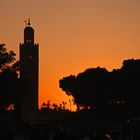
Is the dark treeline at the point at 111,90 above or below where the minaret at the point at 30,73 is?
below

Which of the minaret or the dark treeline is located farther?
the minaret

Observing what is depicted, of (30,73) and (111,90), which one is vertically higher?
(30,73)

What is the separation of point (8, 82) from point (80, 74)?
96.8 ft

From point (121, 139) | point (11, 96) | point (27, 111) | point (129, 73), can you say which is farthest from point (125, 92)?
point (27, 111)

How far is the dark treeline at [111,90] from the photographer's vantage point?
86156mm

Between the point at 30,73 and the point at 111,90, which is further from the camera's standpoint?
the point at 30,73

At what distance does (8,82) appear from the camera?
74.4 m

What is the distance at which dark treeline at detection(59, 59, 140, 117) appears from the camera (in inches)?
3392

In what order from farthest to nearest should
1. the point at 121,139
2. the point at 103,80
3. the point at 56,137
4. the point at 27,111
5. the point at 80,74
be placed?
the point at 27,111
the point at 80,74
the point at 103,80
the point at 121,139
the point at 56,137

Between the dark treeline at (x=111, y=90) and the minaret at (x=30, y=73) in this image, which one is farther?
the minaret at (x=30, y=73)

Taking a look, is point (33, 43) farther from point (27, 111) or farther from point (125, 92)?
point (125, 92)

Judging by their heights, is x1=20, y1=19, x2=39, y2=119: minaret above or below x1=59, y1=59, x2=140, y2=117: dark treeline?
above

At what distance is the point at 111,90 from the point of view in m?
88.8

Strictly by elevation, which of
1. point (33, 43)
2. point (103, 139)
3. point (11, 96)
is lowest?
point (103, 139)
